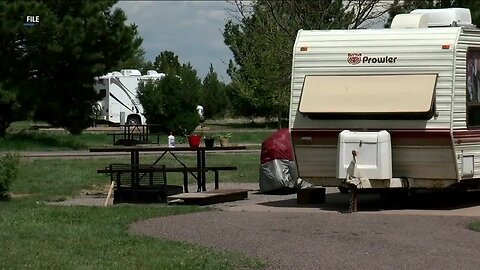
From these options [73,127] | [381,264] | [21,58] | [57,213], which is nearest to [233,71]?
[73,127]

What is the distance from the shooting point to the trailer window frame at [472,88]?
53.4 ft

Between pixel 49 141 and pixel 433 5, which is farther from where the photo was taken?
pixel 49 141

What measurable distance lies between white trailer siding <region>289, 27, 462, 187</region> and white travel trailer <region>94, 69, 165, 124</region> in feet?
120

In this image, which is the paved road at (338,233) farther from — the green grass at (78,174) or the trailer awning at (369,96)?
the green grass at (78,174)

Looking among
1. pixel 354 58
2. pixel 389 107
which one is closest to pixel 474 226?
pixel 389 107

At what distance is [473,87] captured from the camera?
1642 centimetres

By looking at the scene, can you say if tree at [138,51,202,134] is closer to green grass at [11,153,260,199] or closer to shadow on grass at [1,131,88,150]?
shadow on grass at [1,131,88,150]

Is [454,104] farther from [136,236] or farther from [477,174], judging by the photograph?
[136,236]

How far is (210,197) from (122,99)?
37245 millimetres

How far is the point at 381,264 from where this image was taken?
10.6 meters

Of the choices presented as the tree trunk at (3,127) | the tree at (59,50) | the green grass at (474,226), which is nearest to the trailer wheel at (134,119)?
the tree at (59,50)

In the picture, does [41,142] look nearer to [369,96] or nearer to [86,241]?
[369,96]

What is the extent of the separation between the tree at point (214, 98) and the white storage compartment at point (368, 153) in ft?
172

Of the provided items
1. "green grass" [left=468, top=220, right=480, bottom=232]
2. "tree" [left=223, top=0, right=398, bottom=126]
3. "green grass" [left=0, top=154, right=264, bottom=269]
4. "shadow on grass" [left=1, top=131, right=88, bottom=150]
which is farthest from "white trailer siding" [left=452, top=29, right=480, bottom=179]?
"shadow on grass" [left=1, top=131, right=88, bottom=150]
